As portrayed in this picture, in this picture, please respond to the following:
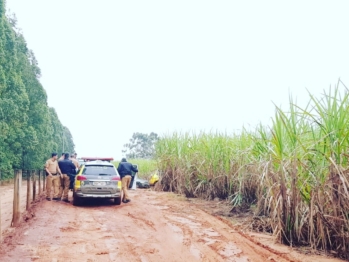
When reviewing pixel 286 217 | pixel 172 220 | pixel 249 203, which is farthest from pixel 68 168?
pixel 286 217

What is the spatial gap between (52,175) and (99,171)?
1974 mm

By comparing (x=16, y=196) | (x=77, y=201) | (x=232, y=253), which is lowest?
(x=232, y=253)

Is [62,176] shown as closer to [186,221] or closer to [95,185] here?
[95,185]

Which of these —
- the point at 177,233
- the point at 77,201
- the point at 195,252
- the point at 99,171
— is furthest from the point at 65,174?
the point at 195,252

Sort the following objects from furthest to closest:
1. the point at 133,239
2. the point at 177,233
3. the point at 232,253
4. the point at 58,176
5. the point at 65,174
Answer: the point at 65,174 < the point at 58,176 < the point at 177,233 < the point at 133,239 < the point at 232,253

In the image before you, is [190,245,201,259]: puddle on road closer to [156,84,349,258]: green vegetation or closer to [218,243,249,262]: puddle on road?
[218,243,249,262]: puddle on road

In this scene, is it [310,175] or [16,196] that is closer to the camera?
[310,175]

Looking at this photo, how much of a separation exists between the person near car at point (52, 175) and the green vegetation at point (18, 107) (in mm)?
10056

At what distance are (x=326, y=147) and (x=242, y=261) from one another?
2.53m

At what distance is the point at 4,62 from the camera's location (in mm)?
23938

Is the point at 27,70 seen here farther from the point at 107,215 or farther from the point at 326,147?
the point at 326,147

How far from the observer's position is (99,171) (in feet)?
47.5

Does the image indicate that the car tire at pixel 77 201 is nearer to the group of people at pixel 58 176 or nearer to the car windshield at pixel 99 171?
the car windshield at pixel 99 171

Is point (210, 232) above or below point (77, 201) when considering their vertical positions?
below
